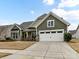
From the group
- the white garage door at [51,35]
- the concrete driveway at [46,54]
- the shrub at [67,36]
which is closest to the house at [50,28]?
the white garage door at [51,35]

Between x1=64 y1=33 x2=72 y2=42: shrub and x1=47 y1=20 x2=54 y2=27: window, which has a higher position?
x1=47 y1=20 x2=54 y2=27: window

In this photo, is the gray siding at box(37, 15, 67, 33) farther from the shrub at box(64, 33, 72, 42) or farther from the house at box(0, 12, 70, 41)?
the shrub at box(64, 33, 72, 42)

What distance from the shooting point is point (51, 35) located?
3600 cm

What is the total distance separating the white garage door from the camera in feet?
116

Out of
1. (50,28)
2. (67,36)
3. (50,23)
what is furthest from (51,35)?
(67,36)

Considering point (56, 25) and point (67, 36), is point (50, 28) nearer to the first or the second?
point (56, 25)

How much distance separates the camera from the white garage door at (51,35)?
116 feet

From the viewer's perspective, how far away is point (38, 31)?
122 feet

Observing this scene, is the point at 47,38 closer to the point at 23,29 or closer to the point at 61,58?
the point at 23,29

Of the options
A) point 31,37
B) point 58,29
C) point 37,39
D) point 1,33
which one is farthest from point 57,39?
point 1,33

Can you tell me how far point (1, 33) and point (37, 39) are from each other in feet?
44.3

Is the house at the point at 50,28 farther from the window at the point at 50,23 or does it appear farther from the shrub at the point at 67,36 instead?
the shrub at the point at 67,36

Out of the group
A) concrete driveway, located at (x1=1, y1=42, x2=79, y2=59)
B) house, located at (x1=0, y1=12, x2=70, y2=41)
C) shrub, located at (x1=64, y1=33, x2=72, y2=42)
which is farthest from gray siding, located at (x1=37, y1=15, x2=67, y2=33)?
concrete driveway, located at (x1=1, y1=42, x2=79, y2=59)

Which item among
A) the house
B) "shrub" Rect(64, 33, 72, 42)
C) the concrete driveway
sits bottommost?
the concrete driveway
